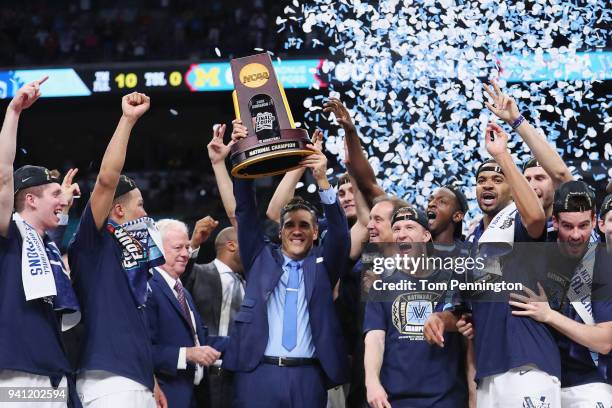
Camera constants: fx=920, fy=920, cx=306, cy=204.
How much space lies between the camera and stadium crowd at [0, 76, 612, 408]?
149 inches

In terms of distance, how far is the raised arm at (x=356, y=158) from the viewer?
484 centimetres

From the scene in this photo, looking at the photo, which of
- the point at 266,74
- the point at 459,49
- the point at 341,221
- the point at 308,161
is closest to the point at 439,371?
the point at 341,221

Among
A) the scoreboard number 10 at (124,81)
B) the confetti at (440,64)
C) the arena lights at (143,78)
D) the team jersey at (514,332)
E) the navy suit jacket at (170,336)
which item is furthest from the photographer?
the scoreboard number 10 at (124,81)

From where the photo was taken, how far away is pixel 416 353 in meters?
4.25

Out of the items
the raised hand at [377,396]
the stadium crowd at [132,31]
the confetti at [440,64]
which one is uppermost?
the stadium crowd at [132,31]

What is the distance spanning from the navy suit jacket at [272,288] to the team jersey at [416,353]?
0.79 feet

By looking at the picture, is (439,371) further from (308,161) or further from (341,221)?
(308,161)

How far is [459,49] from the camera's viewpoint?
6367 mm

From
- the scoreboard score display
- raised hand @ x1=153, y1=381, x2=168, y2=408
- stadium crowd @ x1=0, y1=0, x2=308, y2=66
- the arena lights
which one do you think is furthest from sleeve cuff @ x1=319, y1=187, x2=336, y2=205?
stadium crowd @ x1=0, y1=0, x2=308, y2=66

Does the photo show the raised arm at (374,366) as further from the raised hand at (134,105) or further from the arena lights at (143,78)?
the arena lights at (143,78)

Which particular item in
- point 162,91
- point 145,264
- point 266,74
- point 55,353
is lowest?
point 55,353

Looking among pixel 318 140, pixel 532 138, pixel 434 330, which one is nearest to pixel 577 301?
pixel 434 330

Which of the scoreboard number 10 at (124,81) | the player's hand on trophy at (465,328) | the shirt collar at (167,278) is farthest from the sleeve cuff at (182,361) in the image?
the scoreboard number 10 at (124,81)

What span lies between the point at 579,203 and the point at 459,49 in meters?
2.73
